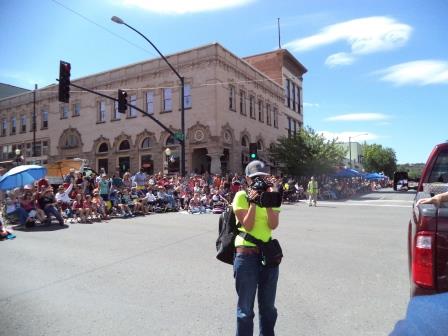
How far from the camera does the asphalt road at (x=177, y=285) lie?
4160 mm

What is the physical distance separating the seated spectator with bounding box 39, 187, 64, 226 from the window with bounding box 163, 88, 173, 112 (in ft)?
60.9

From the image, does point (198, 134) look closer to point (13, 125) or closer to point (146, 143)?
point (146, 143)

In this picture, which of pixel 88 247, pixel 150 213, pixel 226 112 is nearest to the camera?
pixel 88 247

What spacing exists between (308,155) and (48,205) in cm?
2321

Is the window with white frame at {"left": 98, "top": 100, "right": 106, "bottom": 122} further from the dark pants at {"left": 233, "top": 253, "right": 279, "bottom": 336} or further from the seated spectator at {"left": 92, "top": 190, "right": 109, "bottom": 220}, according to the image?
the dark pants at {"left": 233, "top": 253, "right": 279, "bottom": 336}

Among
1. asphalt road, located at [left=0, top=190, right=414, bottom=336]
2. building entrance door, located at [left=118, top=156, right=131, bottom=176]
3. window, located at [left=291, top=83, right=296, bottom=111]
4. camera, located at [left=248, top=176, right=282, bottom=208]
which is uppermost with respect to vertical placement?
window, located at [left=291, top=83, right=296, bottom=111]

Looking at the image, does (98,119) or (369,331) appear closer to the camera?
(369,331)

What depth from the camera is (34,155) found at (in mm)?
38875

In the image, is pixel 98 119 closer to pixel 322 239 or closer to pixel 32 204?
pixel 32 204

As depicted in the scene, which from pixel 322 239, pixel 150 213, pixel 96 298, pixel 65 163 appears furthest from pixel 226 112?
pixel 96 298

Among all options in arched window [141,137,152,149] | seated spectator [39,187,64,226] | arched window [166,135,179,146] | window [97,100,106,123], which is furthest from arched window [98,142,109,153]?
Answer: seated spectator [39,187,64,226]

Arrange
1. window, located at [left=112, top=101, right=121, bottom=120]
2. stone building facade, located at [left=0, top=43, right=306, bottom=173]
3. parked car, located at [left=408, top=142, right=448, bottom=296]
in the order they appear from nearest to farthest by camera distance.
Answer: parked car, located at [left=408, top=142, right=448, bottom=296] → stone building facade, located at [left=0, top=43, right=306, bottom=173] → window, located at [left=112, top=101, right=121, bottom=120]

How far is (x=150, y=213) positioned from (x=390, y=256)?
10.9m

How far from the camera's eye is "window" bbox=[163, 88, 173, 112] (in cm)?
3038
